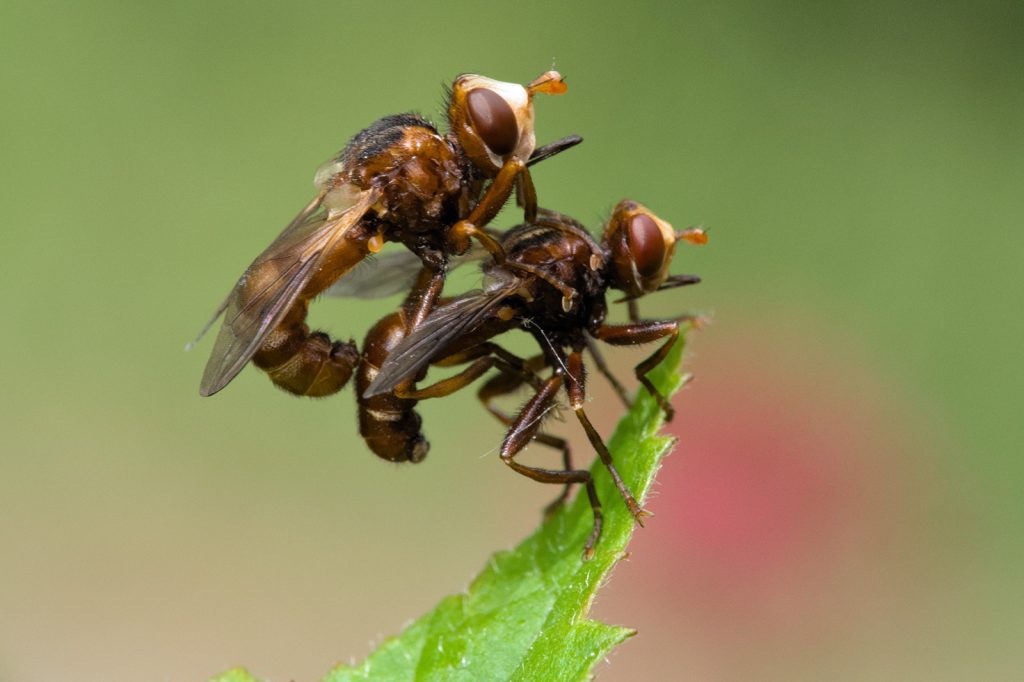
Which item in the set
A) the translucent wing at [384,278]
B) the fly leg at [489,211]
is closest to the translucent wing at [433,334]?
the fly leg at [489,211]

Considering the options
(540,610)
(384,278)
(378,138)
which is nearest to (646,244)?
(378,138)

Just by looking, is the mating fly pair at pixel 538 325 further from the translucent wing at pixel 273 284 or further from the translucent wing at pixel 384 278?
the translucent wing at pixel 384 278

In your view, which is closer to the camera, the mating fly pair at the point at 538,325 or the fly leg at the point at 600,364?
the mating fly pair at the point at 538,325

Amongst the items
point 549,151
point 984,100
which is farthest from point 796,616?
point 984,100

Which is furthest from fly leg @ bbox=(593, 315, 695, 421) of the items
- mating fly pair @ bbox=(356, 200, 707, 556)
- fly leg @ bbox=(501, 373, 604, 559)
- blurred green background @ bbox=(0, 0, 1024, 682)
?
blurred green background @ bbox=(0, 0, 1024, 682)

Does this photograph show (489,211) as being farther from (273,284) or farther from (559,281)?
(273,284)

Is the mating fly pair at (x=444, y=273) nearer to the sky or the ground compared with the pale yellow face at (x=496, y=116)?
nearer to the ground
